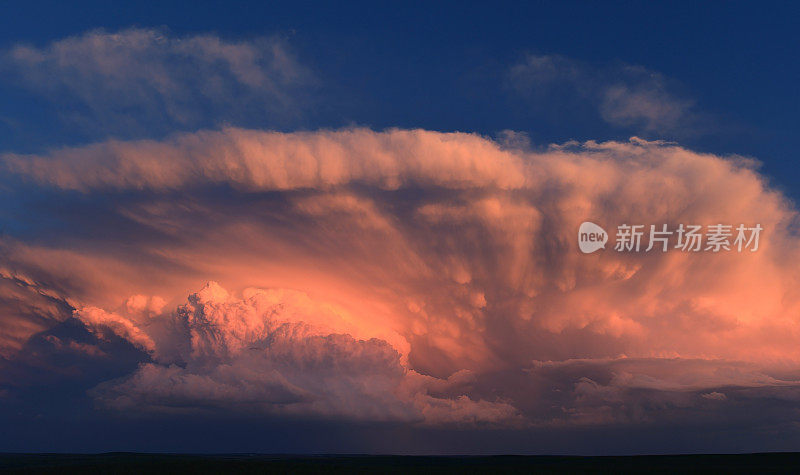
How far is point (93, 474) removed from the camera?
192 m

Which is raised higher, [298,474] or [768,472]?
[768,472]

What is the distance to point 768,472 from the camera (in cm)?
19538

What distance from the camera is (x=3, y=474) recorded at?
199500 mm

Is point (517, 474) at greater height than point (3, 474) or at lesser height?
greater

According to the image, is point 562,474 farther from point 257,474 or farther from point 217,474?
point 217,474

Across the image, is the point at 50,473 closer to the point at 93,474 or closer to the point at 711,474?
the point at 93,474

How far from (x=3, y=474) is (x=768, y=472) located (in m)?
237

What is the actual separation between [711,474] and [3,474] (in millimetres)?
220424

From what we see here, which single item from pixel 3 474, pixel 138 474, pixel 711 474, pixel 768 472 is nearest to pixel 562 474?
pixel 711 474

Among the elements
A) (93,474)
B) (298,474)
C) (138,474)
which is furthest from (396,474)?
(93,474)

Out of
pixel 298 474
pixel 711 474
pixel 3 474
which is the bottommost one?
pixel 3 474

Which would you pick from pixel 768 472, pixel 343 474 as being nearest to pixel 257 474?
pixel 343 474

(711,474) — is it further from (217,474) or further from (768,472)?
(217,474)

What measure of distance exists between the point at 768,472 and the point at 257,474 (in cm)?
15610
